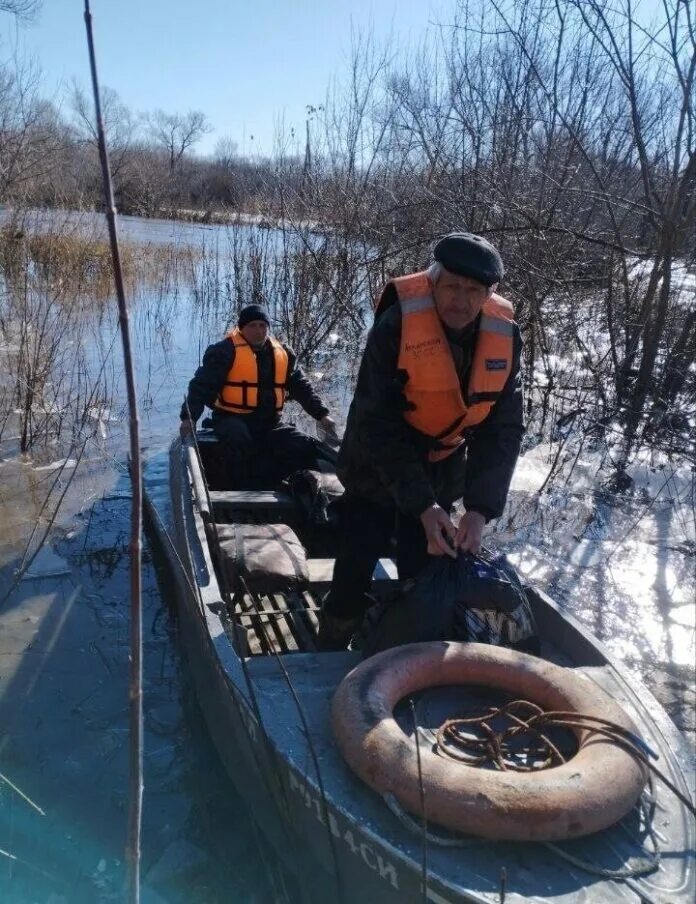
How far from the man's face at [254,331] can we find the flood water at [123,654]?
165 cm

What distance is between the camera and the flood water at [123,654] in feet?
9.90

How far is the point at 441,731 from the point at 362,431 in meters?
1.16

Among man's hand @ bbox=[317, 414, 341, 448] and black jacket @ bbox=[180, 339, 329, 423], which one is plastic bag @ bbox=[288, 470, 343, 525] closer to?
man's hand @ bbox=[317, 414, 341, 448]

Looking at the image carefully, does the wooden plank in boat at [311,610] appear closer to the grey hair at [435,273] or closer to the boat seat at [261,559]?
the boat seat at [261,559]

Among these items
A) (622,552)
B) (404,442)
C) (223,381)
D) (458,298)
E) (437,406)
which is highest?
(458,298)

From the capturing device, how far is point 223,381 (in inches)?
229

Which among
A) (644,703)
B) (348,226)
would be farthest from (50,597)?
(348,226)

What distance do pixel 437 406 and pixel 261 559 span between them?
4.75ft

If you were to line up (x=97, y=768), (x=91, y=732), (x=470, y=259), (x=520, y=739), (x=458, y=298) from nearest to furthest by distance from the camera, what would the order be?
(x=520, y=739), (x=470, y=259), (x=458, y=298), (x=97, y=768), (x=91, y=732)

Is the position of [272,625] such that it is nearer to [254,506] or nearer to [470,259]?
[254,506]

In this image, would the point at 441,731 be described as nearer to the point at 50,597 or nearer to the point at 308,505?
the point at 308,505

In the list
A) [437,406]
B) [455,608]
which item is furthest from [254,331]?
[455,608]

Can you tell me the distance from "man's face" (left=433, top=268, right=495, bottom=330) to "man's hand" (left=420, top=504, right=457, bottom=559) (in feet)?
2.32

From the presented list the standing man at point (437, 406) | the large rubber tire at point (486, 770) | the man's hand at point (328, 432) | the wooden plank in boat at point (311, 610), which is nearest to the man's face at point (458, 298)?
the standing man at point (437, 406)
